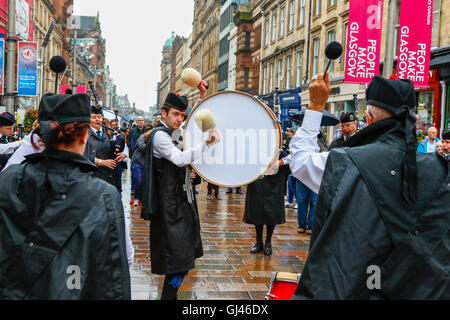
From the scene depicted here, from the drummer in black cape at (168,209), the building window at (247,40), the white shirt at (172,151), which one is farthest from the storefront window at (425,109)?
the building window at (247,40)

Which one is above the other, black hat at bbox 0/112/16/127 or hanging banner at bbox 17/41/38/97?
hanging banner at bbox 17/41/38/97

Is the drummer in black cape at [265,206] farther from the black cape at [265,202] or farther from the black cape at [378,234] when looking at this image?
the black cape at [378,234]

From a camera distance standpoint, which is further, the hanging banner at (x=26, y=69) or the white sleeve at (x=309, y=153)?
the hanging banner at (x=26, y=69)

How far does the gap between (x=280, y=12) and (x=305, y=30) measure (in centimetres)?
625

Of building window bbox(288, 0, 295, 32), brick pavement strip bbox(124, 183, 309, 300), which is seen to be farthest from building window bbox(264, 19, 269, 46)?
A: brick pavement strip bbox(124, 183, 309, 300)

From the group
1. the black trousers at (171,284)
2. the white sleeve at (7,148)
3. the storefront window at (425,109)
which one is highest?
the storefront window at (425,109)

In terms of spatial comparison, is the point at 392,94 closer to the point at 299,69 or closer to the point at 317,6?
the point at 317,6

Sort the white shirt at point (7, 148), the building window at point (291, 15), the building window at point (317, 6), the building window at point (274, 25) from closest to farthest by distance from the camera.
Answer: the white shirt at point (7, 148)
the building window at point (317, 6)
the building window at point (291, 15)
the building window at point (274, 25)

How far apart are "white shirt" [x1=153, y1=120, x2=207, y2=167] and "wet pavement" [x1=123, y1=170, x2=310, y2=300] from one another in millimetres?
1687

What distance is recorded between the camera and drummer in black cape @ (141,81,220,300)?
4129 millimetres

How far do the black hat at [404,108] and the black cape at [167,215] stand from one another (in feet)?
7.43

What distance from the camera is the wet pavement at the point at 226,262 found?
17.1 ft

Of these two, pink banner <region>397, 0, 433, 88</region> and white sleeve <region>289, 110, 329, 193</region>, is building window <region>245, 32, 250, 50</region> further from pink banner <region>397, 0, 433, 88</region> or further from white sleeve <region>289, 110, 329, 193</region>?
white sleeve <region>289, 110, 329, 193</region>

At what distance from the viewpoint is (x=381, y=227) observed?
81.5 inches
